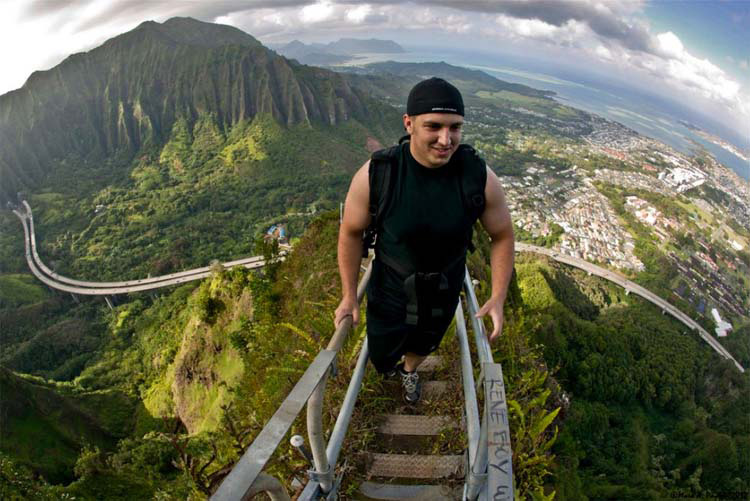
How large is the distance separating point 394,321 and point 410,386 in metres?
1.04

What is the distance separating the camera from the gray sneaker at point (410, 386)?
3.06m

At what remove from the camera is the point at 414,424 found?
294 centimetres

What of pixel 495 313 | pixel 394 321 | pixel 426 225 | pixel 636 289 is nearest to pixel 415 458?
pixel 394 321

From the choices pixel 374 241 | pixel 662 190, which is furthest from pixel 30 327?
pixel 662 190

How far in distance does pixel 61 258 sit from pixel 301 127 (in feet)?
255

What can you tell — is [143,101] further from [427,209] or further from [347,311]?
[427,209]

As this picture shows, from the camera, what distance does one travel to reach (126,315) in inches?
1900

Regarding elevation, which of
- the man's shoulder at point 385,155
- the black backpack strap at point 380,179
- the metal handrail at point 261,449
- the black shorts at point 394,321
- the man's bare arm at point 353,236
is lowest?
the black shorts at point 394,321

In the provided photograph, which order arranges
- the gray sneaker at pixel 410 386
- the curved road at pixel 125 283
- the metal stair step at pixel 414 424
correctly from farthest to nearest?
the curved road at pixel 125 283 < the gray sneaker at pixel 410 386 < the metal stair step at pixel 414 424

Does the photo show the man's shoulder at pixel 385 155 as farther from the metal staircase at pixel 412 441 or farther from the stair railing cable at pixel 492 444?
the stair railing cable at pixel 492 444

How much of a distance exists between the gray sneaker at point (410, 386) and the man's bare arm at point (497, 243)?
1214mm

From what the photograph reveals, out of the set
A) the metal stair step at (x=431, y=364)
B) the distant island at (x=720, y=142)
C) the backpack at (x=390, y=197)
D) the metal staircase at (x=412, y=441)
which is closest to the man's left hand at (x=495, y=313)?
the metal staircase at (x=412, y=441)

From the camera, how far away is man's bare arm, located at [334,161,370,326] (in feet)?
6.60

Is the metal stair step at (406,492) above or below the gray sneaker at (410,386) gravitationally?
below
